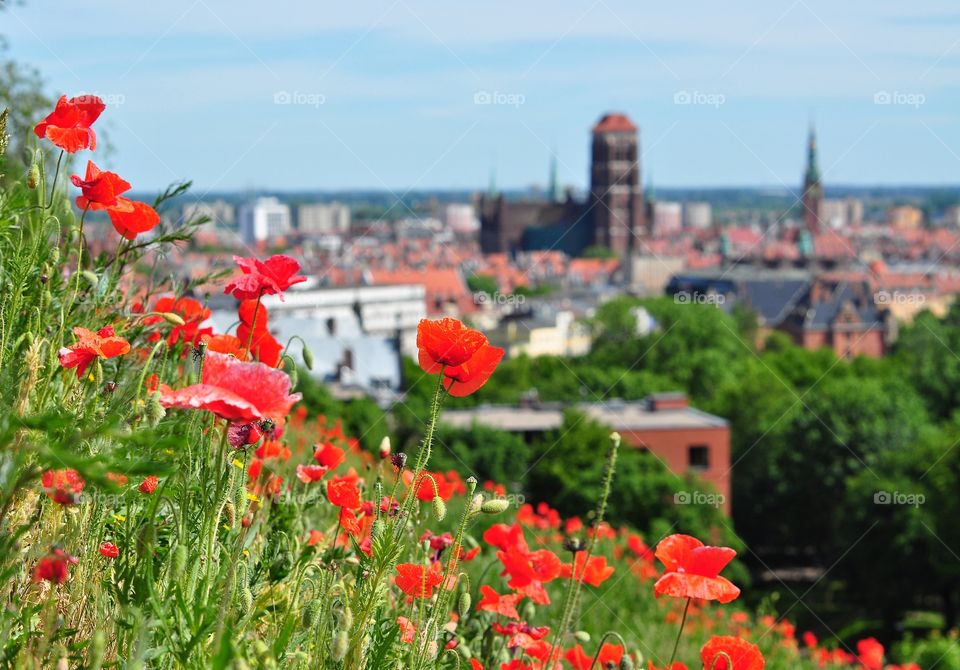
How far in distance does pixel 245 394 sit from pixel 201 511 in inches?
20.3

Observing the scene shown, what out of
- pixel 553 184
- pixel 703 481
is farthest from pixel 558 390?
pixel 553 184

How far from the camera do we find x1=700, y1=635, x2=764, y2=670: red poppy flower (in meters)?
2.14

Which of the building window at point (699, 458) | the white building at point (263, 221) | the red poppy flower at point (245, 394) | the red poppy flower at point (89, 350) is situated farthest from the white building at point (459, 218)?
the red poppy flower at point (245, 394)

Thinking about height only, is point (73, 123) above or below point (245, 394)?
above

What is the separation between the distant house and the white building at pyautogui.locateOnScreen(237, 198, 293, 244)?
297 ft

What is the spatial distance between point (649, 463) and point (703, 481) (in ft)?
6.76

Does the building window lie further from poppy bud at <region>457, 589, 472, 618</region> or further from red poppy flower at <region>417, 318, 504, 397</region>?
red poppy flower at <region>417, 318, 504, 397</region>

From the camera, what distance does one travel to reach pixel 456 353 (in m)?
2.09

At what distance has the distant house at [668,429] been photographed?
3259 centimetres
